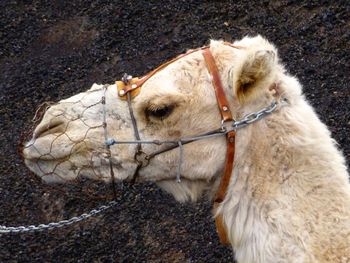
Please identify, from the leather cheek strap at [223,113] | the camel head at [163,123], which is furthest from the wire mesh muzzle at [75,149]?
the leather cheek strap at [223,113]

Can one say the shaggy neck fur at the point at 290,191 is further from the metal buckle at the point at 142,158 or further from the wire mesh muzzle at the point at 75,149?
the wire mesh muzzle at the point at 75,149

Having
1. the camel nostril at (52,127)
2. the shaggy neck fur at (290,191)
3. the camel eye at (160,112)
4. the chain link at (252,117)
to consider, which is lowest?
the shaggy neck fur at (290,191)

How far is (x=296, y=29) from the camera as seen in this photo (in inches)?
267

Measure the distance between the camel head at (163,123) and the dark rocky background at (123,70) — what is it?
191 cm

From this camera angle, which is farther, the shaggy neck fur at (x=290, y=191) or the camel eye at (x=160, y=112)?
the camel eye at (x=160, y=112)

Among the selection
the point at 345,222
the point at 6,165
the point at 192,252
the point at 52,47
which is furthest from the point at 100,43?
the point at 345,222

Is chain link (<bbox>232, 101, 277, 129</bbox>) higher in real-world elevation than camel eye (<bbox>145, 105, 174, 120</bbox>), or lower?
lower

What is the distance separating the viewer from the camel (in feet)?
8.63

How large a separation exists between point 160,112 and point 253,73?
463 millimetres

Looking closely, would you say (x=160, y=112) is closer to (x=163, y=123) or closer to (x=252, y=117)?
(x=163, y=123)

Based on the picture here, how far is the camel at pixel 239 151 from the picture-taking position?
2.63 m

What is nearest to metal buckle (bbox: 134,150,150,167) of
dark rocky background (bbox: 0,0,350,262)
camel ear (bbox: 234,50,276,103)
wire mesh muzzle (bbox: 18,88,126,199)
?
wire mesh muzzle (bbox: 18,88,126,199)

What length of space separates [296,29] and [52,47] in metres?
2.77

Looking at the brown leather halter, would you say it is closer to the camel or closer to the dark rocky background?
the camel
